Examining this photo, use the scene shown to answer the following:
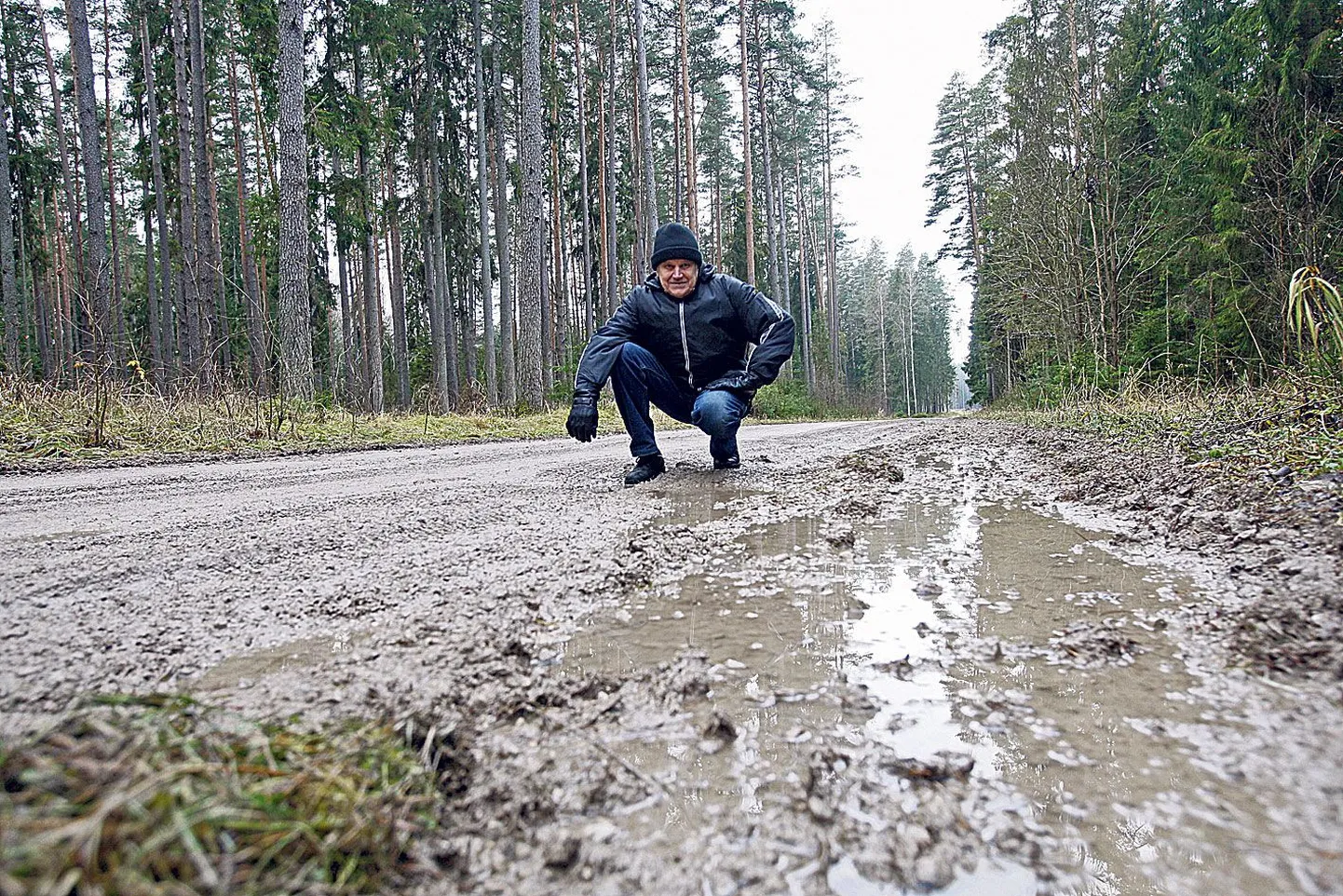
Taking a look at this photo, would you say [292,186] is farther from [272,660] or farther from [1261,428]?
[1261,428]

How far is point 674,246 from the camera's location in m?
4.11

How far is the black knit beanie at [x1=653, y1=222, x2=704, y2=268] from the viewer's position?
4.10 meters

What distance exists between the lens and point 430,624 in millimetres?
1566

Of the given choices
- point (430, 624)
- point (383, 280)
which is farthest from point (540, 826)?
point (383, 280)

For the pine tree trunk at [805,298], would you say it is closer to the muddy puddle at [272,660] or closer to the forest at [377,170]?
the forest at [377,170]

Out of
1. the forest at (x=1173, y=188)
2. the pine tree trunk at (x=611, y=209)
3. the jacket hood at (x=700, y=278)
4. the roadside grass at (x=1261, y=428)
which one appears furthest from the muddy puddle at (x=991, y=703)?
the pine tree trunk at (x=611, y=209)

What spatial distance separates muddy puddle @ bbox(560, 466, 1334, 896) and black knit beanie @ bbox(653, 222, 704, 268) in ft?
7.80

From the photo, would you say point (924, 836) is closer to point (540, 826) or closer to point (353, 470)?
point (540, 826)

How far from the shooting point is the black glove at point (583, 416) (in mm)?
4008

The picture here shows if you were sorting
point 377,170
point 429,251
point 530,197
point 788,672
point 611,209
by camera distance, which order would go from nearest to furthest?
1. point 788,672
2. point 530,197
3. point 429,251
4. point 611,209
5. point 377,170

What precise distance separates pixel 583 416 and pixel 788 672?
9.23 feet

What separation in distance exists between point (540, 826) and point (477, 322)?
149 ft

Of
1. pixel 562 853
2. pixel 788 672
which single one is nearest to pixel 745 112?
pixel 788 672

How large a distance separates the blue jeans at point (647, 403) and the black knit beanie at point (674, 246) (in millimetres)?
542
